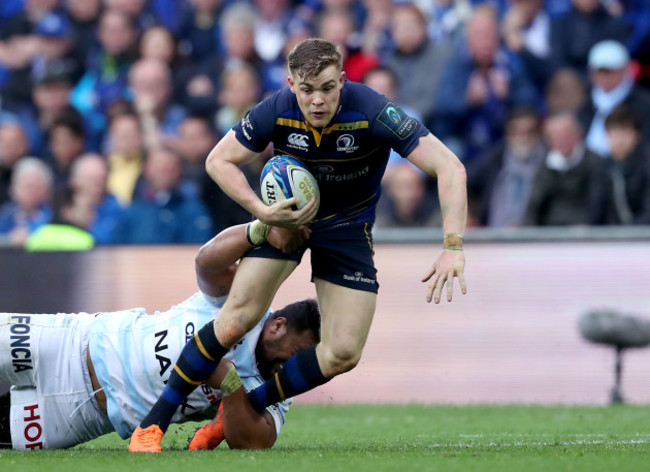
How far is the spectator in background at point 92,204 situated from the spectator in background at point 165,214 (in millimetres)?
258

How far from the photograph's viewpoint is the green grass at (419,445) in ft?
18.7

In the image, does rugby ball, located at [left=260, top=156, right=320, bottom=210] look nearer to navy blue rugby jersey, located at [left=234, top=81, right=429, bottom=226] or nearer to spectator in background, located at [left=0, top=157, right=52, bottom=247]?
navy blue rugby jersey, located at [left=234, top=81, right=429, bottom=226]

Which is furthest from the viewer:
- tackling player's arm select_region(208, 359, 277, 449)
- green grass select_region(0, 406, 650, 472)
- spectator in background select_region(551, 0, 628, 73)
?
spectator in background select_region(551, 0, 628, 73)

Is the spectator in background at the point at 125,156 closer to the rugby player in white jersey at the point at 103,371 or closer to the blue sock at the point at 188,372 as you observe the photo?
the rugby player in white jersey at the point at 103,371

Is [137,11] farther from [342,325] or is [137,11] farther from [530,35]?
[342,325]

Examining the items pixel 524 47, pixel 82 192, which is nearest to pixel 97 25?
pixel 82 192

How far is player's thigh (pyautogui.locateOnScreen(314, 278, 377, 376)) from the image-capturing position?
665 cm

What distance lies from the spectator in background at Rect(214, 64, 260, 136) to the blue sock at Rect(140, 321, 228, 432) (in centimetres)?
688

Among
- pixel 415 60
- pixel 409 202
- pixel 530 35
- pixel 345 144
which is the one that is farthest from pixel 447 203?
pixel 530 35

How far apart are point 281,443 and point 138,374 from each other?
47.6 inches

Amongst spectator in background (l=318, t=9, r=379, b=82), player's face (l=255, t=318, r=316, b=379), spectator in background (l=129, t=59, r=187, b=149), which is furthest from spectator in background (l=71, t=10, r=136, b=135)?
player's face (l=255, t=318, r=316, b=379)

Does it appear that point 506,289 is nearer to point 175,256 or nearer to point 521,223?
point 521,223

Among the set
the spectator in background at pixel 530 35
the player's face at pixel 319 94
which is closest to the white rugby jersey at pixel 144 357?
the player's face at pixel 319 94

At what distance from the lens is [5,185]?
13648 mm
